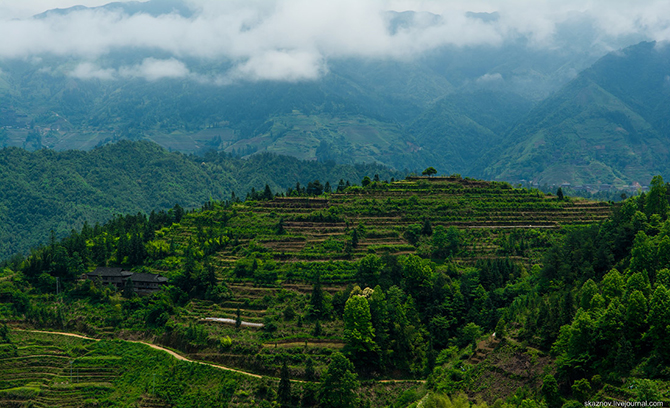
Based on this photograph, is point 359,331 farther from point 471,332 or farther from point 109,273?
point 109,273

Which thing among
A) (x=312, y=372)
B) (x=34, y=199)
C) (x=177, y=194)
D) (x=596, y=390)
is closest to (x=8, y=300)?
(x=312, y=372)

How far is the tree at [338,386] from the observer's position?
54.3m

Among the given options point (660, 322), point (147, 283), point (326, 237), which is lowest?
point (147, 283)

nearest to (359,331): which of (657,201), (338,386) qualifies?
(338,386)

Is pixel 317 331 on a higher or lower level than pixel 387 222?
lower

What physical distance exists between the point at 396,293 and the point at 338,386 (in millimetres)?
14128

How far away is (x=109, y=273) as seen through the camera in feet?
248

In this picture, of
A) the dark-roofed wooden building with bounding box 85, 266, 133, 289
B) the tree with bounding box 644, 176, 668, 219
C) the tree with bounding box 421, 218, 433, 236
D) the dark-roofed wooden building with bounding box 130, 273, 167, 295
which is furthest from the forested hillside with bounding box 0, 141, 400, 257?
the tree with bounding box 644, 176, 668, 219

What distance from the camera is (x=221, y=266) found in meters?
76.7

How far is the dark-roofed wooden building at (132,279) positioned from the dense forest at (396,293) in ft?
4.81

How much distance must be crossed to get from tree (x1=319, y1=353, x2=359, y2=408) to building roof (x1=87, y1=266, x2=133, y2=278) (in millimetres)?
32191

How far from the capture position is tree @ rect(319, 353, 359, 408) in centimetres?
5431

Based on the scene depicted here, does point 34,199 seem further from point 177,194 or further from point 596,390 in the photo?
point 596,390

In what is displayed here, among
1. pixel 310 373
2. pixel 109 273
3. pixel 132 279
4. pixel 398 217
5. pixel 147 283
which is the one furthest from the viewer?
pixel 398 217
